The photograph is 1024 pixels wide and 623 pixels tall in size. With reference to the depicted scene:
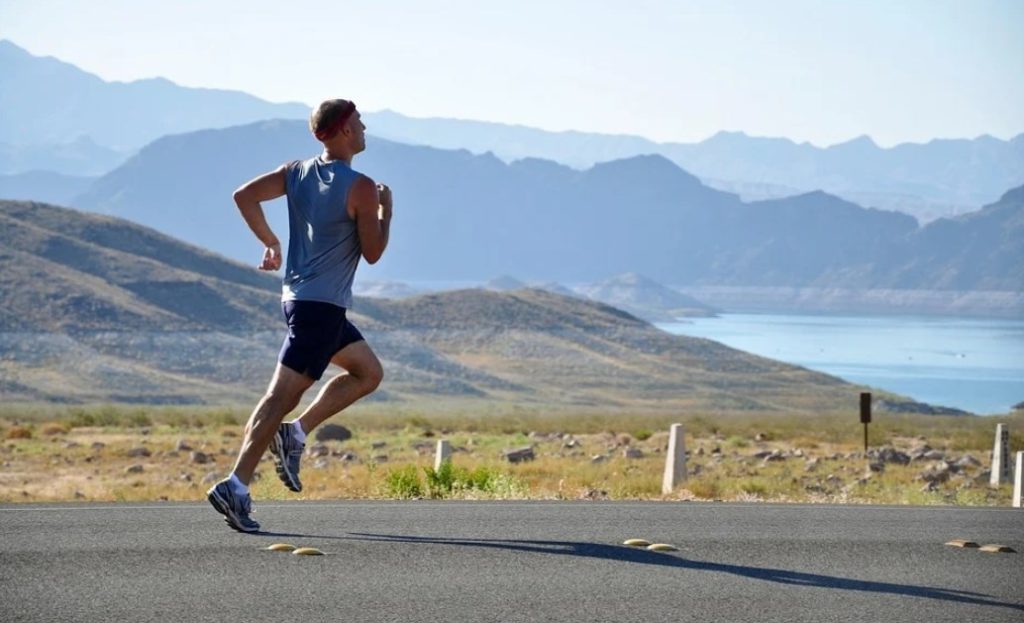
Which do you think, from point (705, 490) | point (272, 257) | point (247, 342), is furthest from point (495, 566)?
point (247, 342)

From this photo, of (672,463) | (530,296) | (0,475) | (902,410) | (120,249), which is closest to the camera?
(672,463)

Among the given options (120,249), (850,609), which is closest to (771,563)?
(850,609)

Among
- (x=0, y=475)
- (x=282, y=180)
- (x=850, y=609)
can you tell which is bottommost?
(x=0, y=475)

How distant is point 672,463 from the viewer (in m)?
17.3

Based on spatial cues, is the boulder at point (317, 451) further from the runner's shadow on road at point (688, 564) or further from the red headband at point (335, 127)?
the red headband at point (335, 127)

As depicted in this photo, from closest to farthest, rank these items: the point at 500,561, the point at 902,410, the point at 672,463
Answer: the point at 500,561 → the point at 672,463 → the point at 902,410

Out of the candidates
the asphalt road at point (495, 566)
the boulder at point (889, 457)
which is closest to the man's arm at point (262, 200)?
the asphalt road at point (495, 566)

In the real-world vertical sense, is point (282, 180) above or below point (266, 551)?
above

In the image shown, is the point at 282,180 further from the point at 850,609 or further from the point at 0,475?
the point at 0,475

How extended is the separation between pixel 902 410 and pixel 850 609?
82.4 metres

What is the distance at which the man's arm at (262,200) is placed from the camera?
8.80 metres

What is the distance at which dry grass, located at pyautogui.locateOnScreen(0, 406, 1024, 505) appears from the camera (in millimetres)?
16825

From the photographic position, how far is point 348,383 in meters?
9.07

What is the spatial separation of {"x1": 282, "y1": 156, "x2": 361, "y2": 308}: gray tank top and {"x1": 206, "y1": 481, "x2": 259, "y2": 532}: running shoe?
3.45ft
